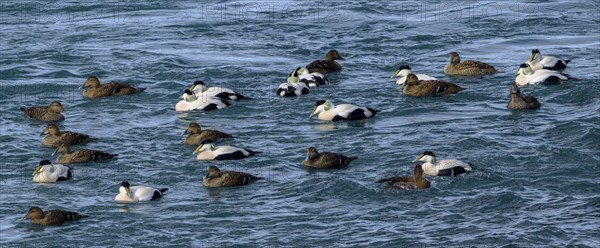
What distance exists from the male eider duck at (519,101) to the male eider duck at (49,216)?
29.4ft

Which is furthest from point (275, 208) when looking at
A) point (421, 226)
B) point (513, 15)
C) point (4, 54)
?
point (513, 15)

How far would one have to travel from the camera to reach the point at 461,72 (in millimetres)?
28047

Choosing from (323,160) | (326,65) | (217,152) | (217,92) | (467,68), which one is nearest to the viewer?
(323,160)

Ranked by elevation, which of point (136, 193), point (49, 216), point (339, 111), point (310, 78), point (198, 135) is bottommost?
point (49, 216)

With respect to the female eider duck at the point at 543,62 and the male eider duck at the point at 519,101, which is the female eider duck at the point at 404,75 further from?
the male eider duck at the point at 519,101

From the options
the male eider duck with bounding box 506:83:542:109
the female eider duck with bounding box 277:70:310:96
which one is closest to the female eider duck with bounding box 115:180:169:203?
the female eider duck with bounding box 277:70:310:96

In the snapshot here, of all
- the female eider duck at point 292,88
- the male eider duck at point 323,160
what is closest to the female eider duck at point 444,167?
the male eider duck at point 323,160

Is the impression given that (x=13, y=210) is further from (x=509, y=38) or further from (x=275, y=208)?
(x=509, y=38)

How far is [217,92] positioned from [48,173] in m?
5.73

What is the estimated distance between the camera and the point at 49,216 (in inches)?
773

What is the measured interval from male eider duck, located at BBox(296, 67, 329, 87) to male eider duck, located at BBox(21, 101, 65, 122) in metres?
4.79

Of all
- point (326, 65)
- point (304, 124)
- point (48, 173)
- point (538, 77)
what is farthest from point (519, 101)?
point (48, 173)

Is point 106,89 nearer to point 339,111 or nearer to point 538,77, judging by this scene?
point 339,111

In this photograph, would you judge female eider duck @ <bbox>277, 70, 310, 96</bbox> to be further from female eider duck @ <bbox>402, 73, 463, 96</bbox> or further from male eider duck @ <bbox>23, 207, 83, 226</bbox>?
male eider duck @ <bbox>23, 207, 83, 226</bbox>
